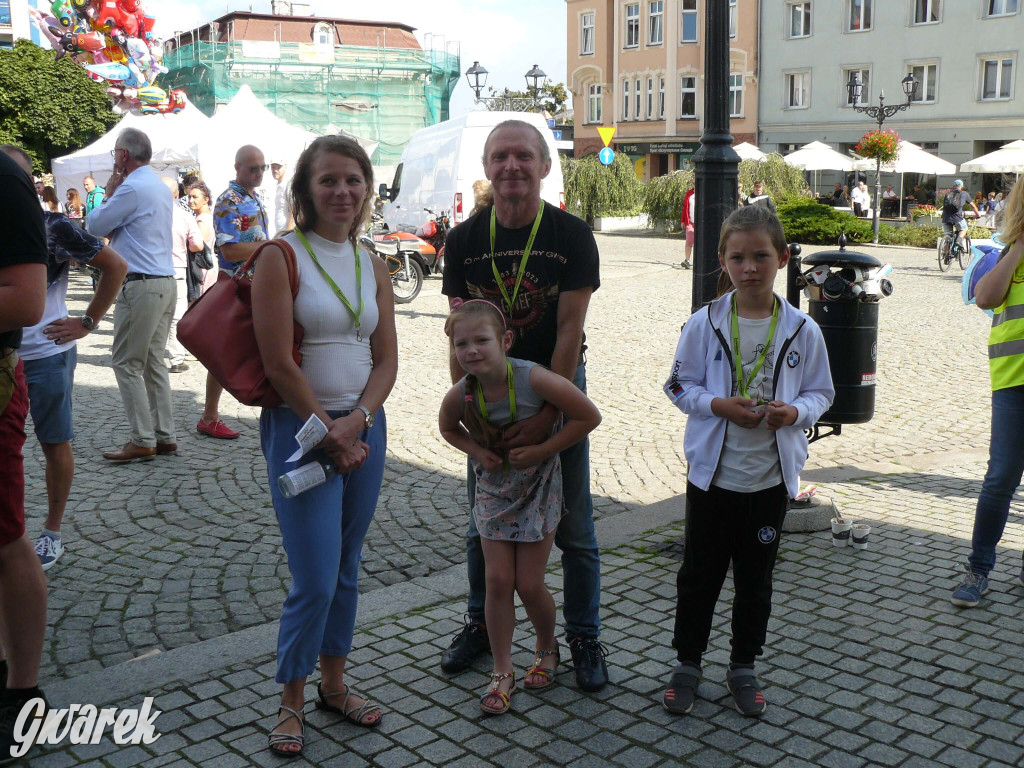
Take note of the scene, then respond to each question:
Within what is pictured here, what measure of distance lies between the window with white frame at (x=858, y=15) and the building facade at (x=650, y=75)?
4.53 meters

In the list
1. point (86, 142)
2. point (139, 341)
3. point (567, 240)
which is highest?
point (86, 142)

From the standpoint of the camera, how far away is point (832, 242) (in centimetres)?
2555

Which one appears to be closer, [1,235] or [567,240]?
[1,235]

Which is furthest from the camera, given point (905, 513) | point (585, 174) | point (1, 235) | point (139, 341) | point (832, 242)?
point (585, 174)

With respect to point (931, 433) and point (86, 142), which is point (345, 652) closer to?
point (931, 433)

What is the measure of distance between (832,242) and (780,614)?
2295cm

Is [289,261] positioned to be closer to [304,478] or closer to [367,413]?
[367,413]

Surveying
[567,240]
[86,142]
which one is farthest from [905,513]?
[86,142]

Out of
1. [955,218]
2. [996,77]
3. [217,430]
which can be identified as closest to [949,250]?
[955,218]

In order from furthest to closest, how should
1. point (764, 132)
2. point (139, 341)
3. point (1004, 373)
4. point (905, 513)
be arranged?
point (764, 132) → point (139, 341) → point (905, 513) → point (1004, 373)

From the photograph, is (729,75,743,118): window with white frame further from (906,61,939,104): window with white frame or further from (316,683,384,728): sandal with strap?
(316,683,384,728): sandal with strap

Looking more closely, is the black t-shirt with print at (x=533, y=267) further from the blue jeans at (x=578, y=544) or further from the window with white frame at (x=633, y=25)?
the window with white frame at (x=633, y=25)

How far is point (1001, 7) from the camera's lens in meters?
37.2

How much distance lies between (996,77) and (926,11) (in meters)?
4.05
